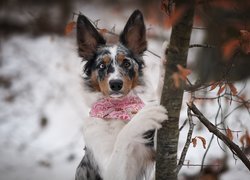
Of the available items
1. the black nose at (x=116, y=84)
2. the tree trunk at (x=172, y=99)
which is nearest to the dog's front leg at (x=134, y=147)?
Answer: the tree trunk at (x=172, y=99)

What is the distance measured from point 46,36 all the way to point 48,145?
680 centimetres

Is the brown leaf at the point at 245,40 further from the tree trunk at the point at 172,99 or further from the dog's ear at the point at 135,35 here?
the dog's ear at the point at 135,35

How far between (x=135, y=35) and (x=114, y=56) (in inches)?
15.5

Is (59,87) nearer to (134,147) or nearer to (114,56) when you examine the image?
(114,56)

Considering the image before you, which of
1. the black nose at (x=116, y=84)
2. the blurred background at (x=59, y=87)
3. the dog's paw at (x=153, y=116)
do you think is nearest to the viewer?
the dog's paw at (x=153, y=116)

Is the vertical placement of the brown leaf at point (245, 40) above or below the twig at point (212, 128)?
above

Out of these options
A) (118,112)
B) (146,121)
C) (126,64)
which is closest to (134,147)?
(146,121)

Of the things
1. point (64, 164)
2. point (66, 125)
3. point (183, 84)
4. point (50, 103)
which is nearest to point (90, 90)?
point (183, 84)

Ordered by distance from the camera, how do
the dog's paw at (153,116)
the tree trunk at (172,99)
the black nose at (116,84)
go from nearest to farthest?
the tree trunk at (172,99), the dog's paw at (153,116), the black nose at (116,84)

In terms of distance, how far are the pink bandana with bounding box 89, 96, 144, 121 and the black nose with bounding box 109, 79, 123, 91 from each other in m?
0.20

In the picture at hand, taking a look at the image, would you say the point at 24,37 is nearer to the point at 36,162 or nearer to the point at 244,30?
the point at 36,162

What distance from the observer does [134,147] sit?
333 cm

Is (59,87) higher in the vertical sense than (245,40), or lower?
lower

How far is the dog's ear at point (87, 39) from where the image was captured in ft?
13.1
